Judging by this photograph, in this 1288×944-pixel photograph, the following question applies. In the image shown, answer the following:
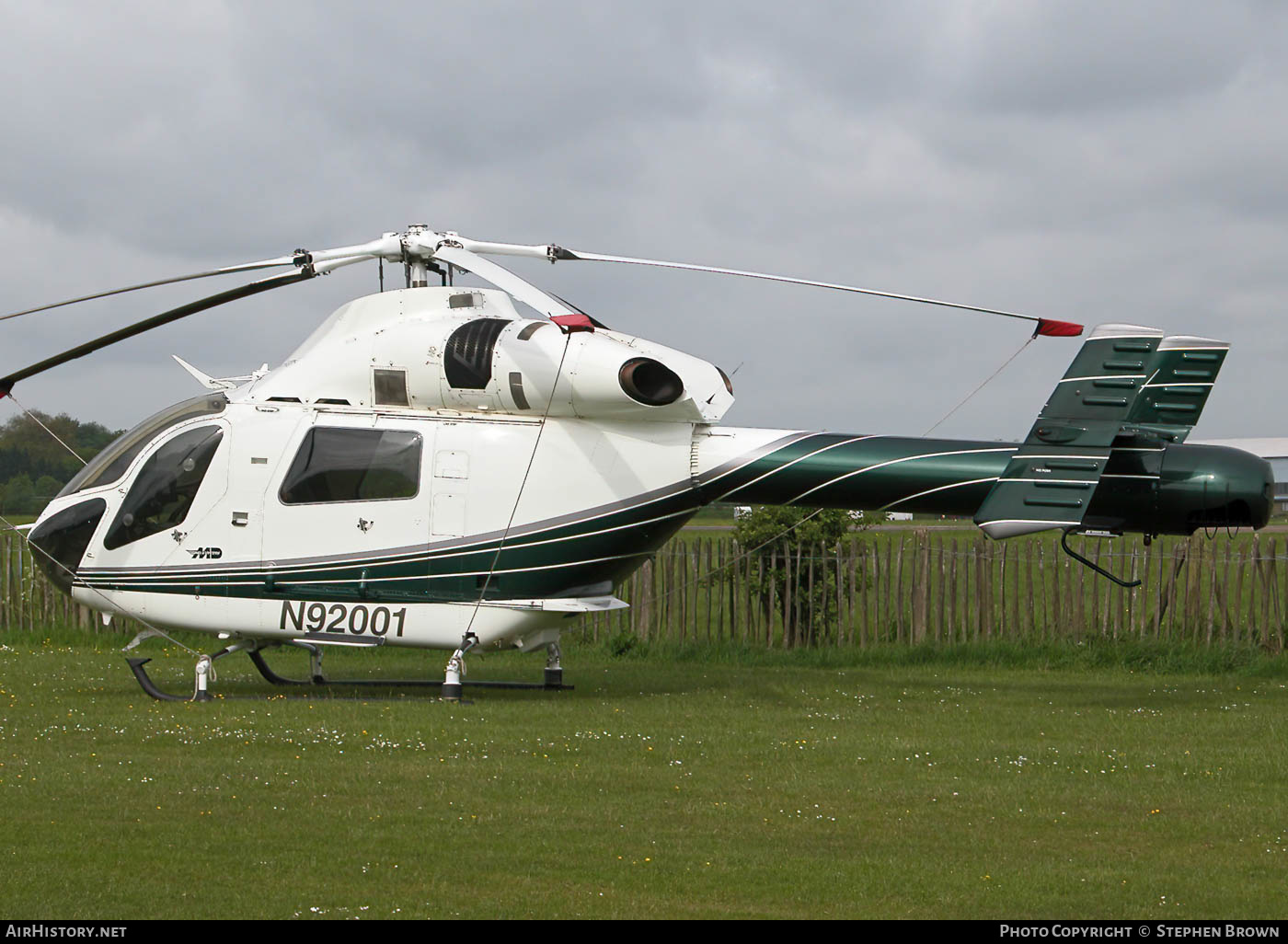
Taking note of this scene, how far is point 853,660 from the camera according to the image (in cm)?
1822

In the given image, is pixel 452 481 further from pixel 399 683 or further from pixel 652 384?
pixel 399 683

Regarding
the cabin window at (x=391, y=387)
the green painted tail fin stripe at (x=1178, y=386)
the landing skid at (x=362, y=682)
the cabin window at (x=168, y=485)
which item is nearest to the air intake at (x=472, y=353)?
the cabin window at (x=391, y=387)

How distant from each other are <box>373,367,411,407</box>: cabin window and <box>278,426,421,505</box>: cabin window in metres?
0.34

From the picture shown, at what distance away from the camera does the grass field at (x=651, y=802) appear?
6.77m

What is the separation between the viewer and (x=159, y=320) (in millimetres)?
13883

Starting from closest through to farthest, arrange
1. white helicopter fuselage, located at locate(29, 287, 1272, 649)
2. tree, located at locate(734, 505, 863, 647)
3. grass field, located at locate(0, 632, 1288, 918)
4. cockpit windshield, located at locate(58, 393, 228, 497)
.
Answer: grass field, located at locate(0, 632, 1288, 918) < white helicopter fuselage, located at locate(29, 287, 1272, 649) < cockpit windshield, located at locate(58, 393, 228, 497) < tree, located at locate(734, 505, 863, 647)

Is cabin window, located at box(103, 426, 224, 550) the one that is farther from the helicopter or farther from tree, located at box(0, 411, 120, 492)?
tree, located at box(0, 411, 120, 492)

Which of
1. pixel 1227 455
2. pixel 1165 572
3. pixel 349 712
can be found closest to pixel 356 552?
pixel 349 712

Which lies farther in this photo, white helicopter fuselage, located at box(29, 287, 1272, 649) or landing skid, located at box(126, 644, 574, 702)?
landing skid, located at box(126, 644, 574, 702)

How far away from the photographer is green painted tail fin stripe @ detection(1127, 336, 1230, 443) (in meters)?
12.6

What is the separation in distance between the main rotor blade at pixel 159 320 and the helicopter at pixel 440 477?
0.03m

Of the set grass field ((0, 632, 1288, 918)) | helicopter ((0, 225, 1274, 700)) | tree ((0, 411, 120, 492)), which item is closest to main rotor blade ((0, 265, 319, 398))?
helicopter ((0, 225, 1274, 700))

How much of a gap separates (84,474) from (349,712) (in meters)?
4.12

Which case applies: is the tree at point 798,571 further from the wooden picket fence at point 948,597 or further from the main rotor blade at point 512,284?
the main rotor blade at point 512,284
